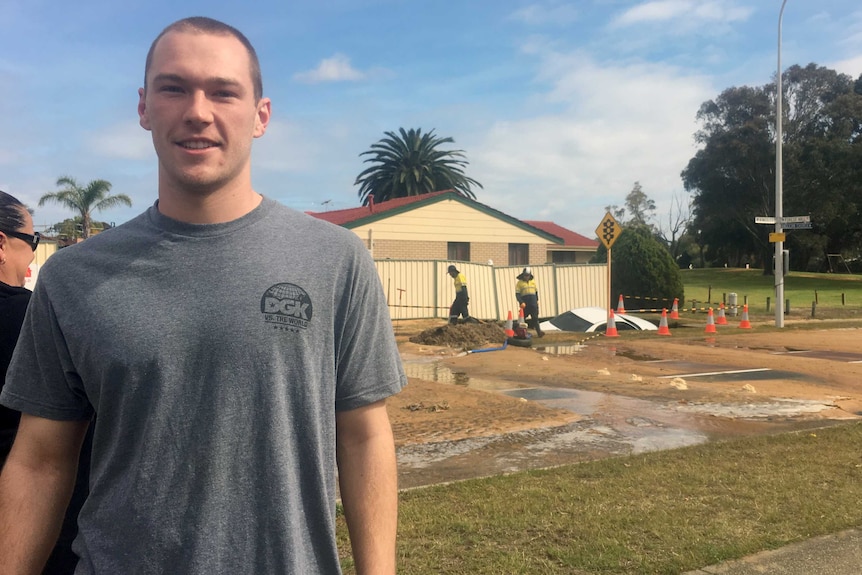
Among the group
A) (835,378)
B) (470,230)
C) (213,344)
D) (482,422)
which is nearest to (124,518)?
(213,344)

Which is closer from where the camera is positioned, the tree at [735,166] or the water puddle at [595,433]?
the water puddle at [595,433]

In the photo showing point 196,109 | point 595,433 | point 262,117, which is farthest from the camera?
point 595,433

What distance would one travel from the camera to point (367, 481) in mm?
1797

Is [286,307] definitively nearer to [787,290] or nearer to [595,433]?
[595,433]

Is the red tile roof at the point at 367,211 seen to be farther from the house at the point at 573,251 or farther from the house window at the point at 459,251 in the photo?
the house at the point at 573,251

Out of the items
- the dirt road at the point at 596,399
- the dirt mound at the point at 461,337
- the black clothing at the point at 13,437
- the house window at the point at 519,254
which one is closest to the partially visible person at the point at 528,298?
the dirt mound at the point at 461,337

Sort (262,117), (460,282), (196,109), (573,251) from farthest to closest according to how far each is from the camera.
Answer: (573,251)
(460,282)
(262,117)
(196,109)

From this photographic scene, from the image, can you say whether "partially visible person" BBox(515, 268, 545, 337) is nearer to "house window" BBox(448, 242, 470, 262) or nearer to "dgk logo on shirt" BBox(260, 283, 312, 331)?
"house window" BBox(448, 242, 470, 262)

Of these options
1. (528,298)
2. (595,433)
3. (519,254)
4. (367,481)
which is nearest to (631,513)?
(595,433)

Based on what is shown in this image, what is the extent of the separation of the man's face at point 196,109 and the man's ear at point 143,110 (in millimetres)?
19

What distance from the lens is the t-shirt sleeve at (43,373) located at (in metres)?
1.71

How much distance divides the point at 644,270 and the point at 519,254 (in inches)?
346

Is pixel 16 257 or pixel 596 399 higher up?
pixel 16 257

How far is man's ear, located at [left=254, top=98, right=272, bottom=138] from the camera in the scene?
188 centimetres
